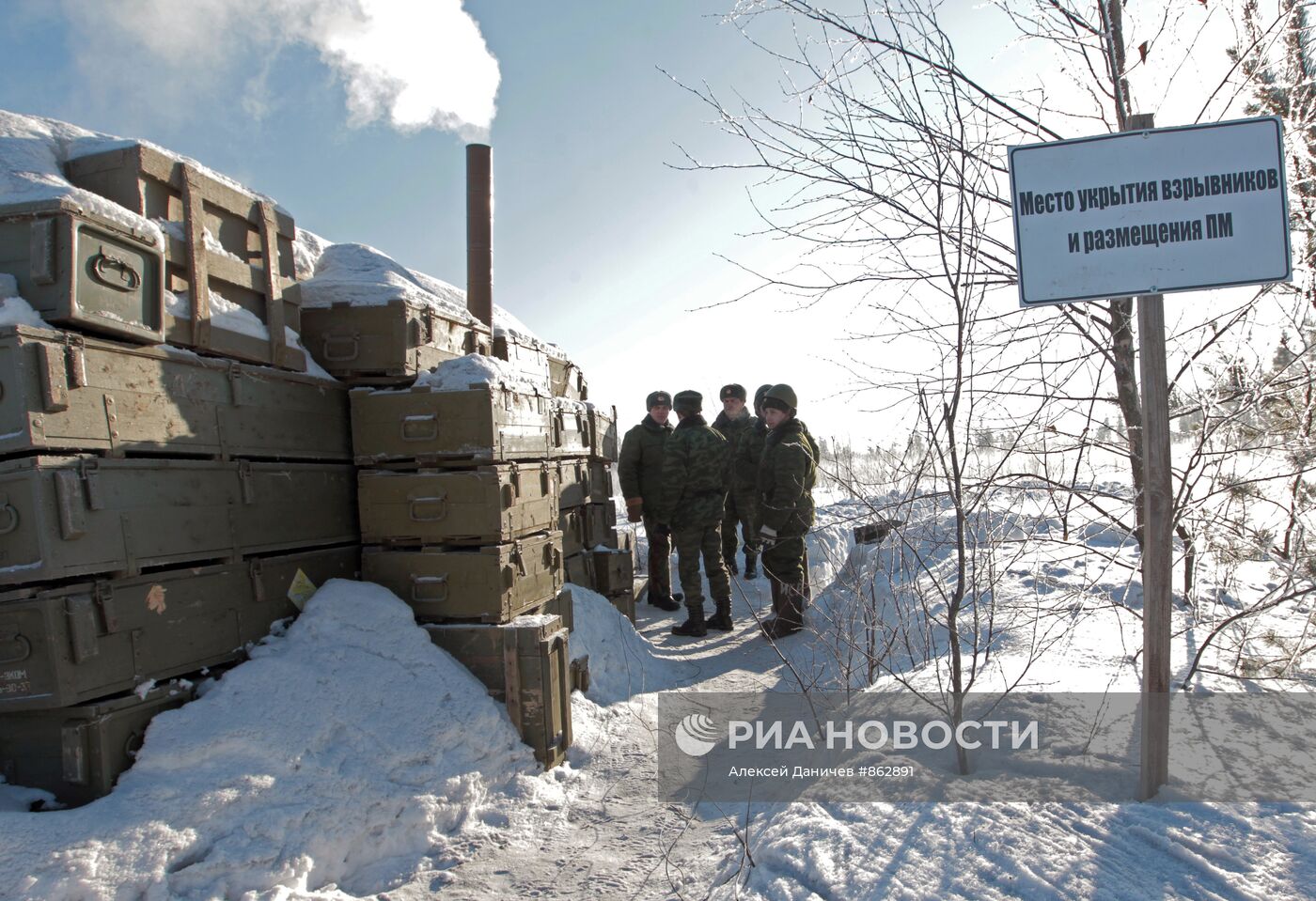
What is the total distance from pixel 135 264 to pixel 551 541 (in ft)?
9.12

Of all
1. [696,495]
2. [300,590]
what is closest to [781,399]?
[696,495]

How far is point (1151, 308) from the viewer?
266 centimetres

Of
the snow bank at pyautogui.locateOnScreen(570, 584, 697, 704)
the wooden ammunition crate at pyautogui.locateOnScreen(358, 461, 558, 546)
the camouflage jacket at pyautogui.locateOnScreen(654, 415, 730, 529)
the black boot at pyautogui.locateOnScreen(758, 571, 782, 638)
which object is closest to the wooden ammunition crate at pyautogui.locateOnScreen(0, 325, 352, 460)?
the wooden ammunition crate at pyautogui.locateOnScreen(358, 461, 558, 546)

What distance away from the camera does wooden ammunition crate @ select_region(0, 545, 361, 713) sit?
2.90 m

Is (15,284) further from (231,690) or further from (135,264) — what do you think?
(231,690)

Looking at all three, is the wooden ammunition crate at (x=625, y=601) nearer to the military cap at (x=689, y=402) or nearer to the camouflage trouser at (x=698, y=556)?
the camouflage trouser at (x=698, y=556)

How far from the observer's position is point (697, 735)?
185 inches

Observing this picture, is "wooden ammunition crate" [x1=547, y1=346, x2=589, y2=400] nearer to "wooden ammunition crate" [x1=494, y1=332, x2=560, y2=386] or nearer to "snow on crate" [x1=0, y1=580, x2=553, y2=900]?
"wooden ammunition crate" [x1=494, y1=332, x2=560, y2=386]

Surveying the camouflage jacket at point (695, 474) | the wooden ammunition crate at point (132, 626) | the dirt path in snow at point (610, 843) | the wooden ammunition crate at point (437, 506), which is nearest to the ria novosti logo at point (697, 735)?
the dirt path in snow at point (610, 843)

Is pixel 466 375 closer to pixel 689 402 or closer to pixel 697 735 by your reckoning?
pixel 697 735

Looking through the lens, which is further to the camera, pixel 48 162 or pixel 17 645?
pixel 48 162

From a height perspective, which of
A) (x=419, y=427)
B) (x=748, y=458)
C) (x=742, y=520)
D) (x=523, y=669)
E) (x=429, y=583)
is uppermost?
(x=419, y=427)

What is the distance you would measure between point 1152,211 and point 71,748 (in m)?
4.31

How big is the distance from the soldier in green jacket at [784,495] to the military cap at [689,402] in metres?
0.75
